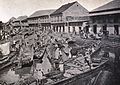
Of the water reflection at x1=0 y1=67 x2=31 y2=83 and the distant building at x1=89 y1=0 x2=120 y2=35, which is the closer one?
the water reflection at x1=0 y1=67 x2=31 y2=83

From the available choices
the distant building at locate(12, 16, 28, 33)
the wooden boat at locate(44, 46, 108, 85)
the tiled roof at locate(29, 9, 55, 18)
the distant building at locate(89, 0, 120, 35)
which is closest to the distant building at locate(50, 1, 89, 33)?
the tiled roof at locate(29, 9, 55, 18)

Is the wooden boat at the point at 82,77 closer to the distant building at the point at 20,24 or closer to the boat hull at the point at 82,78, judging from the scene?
the boat hull at the point at 82,78

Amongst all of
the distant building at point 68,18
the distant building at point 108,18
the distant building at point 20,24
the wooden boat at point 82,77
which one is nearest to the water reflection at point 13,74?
A: the wooden boat at point 82,77

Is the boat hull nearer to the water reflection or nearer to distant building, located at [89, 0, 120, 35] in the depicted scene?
the water reflection

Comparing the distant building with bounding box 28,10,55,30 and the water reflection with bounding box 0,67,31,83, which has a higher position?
the distant building with bounding box 28,10,55,30

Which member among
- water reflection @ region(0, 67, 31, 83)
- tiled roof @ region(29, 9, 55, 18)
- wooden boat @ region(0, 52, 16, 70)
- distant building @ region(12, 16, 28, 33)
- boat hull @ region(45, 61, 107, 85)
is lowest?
boat hull @ region(45, 61, 107, 85)

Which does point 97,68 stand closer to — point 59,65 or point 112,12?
point 59,65

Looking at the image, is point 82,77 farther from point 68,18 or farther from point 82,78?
point 68,18

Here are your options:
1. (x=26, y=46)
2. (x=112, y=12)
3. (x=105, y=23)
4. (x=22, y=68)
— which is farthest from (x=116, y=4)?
(x=22, y=68)
